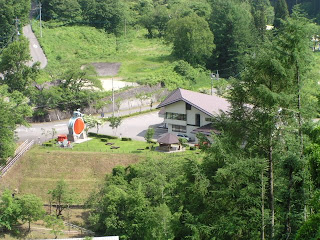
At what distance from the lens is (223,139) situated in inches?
840

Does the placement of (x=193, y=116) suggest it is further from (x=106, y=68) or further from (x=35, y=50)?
(x=35, y=50)

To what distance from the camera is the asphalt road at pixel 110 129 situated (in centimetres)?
4865

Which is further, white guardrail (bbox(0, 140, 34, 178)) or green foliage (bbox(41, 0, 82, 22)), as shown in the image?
green foliage (bbox(41, 0, 82, 22))

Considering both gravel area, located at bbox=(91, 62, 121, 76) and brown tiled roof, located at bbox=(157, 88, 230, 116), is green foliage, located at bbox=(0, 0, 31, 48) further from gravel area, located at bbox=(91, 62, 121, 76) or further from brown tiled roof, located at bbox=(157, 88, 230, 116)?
brown tiled roof, located at bbox=(157, 88, 230, 116)

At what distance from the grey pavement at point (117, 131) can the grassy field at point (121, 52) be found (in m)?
9.38

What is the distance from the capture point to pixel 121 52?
74.2 metres

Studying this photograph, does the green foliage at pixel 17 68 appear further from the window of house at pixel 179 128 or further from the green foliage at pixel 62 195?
the green foliage at pixel 62 195

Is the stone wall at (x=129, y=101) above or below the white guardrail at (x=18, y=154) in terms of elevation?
above

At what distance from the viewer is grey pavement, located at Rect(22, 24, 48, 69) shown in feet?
222

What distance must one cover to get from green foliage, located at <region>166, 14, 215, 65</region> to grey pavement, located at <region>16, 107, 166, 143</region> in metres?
16.7

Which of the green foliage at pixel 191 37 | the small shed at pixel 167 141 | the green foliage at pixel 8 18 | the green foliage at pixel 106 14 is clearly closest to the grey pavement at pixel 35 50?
the green foliage at pixel 8 18

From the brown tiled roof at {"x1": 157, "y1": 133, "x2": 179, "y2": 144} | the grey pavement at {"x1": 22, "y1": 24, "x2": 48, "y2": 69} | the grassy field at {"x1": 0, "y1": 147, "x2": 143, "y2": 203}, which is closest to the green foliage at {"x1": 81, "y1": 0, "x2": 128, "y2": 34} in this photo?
the grey pavement at {"x1": 22, "y1": 24, "x2": 48, "y2": 69}

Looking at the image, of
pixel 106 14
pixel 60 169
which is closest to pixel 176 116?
pixel 60 169

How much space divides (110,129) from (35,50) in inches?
942
